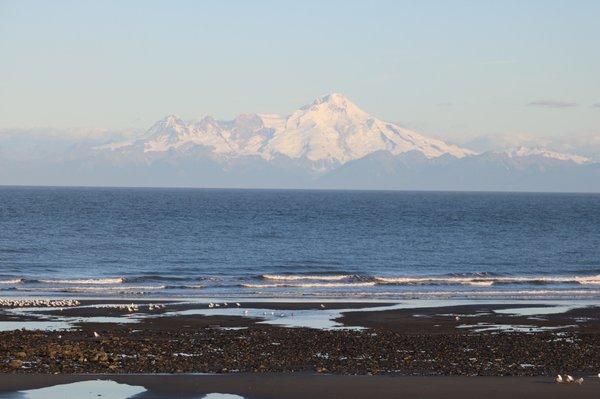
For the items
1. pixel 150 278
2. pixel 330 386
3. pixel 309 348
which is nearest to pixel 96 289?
pixel 150 278

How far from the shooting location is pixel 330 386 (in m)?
19.4

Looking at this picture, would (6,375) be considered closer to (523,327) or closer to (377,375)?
(377,375)

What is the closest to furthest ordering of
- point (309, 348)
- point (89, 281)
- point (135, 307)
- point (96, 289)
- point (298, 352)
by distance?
1. point (298, 352)
2. point (309, 348)
3. point (135, 307)
4. point (96, 289)
5. point (89, 281)

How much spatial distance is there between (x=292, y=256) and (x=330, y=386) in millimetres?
50168

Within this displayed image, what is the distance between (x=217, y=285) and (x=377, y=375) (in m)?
28.5

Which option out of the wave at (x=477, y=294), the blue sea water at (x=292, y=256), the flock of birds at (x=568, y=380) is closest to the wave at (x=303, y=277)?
the blue sea water at (x=292, y=256)

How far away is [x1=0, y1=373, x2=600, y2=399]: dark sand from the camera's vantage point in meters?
18.7

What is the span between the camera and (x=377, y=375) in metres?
20.6

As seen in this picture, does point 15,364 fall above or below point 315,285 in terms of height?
above

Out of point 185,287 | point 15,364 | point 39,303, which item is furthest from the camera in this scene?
point 185,287

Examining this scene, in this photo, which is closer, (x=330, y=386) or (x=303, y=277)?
(x=330, y=386)

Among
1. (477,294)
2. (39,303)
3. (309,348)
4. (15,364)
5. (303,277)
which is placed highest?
(15,364)

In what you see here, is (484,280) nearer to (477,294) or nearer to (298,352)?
(477,294)

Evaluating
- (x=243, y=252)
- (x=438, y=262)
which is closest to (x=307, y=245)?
(x=243, y=252)
